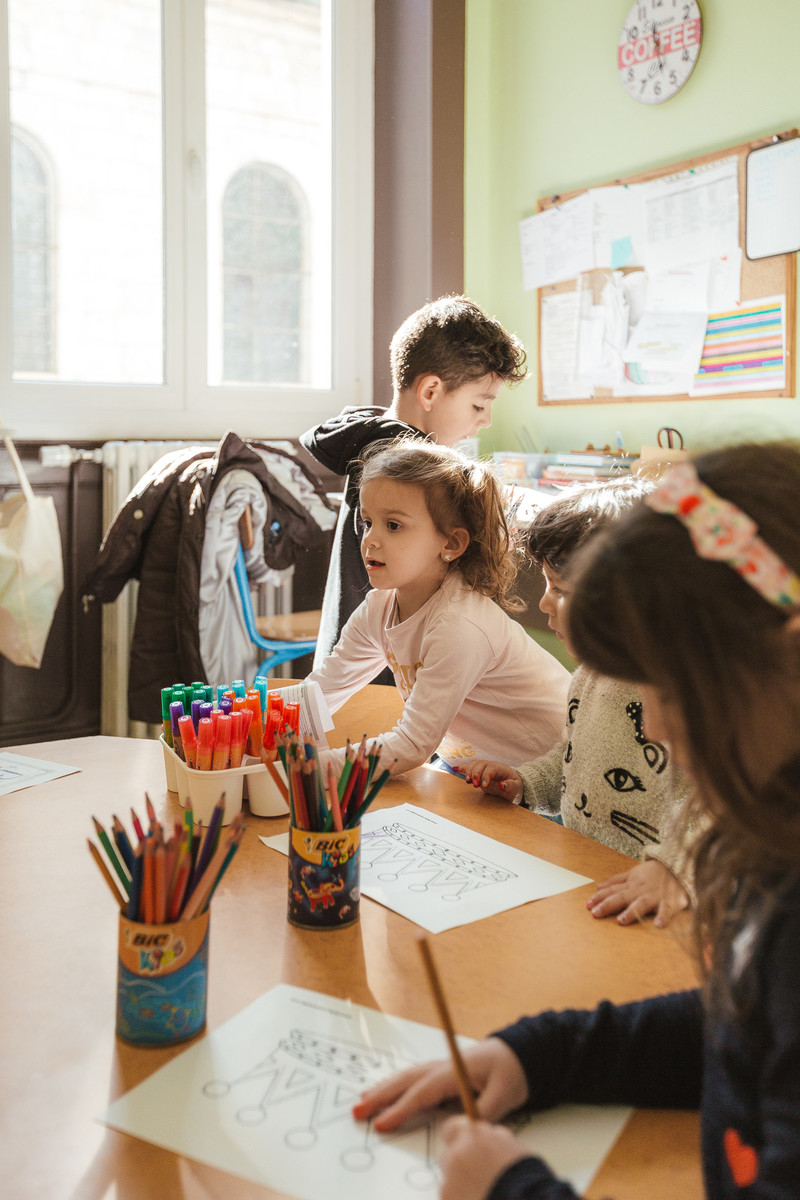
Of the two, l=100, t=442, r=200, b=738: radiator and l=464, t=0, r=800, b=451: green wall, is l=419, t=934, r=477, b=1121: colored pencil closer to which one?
l=464, t=0, r=800, b=451: green wall

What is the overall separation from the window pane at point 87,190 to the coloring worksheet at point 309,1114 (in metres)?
2.70

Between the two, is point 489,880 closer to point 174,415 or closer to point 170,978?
point 170,978

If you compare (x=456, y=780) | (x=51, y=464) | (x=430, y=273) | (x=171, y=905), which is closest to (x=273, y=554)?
(x=51, y=464)

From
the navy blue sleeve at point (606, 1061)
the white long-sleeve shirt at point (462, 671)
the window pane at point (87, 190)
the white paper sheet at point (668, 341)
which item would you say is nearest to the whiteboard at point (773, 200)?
the white paper sheet at point (668, 341)

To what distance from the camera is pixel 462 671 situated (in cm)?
144

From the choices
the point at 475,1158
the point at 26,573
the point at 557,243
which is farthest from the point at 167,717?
the point at 557,243

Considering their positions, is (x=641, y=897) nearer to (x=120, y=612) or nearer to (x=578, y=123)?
(x=120, y=612)

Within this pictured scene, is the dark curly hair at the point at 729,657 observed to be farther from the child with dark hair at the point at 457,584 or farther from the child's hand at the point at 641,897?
the child with dark hair at the point at 457,584

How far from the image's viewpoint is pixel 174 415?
127 inches

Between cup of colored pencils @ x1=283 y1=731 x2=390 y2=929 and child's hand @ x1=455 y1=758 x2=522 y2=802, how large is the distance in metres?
0.38

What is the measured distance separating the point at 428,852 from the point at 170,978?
0.39 m

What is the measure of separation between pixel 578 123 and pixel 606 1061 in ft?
9.84

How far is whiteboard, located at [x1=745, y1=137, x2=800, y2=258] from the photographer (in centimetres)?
246

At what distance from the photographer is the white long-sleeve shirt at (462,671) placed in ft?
4.73
